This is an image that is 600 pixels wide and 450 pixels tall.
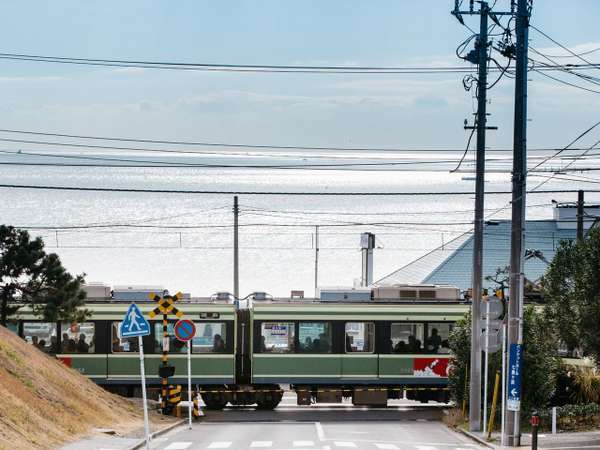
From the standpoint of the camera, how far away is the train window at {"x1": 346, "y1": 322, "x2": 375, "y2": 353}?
40.9m

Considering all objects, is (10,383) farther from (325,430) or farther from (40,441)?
(325,430)

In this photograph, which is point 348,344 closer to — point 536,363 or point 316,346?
point 316,346

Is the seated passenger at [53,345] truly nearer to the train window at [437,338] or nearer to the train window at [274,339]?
the train window at [274,339]

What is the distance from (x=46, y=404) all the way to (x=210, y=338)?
11.8m

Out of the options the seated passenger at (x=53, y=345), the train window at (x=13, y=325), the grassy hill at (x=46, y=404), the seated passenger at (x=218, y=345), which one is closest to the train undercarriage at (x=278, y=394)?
the seated passenger at (x=218, y=345)

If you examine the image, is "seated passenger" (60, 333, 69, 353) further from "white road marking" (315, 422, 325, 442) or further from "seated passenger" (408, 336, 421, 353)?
"seated passenger" (408, 336, 421, 353)

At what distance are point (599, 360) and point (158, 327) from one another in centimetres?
1568

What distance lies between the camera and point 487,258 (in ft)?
241

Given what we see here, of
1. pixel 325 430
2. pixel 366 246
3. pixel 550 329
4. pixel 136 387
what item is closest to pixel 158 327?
pixel 136 387

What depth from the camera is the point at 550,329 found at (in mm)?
31844

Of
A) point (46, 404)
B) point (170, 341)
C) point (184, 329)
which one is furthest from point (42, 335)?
point (46, 404)

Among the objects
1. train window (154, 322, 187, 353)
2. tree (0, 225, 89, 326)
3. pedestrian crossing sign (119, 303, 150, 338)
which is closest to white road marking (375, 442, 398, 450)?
pedestrian crossing sign (119, 303, 150, 338)

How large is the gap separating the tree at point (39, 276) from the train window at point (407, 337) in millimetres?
10173

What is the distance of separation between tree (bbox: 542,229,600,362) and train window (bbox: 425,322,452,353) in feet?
32.1
